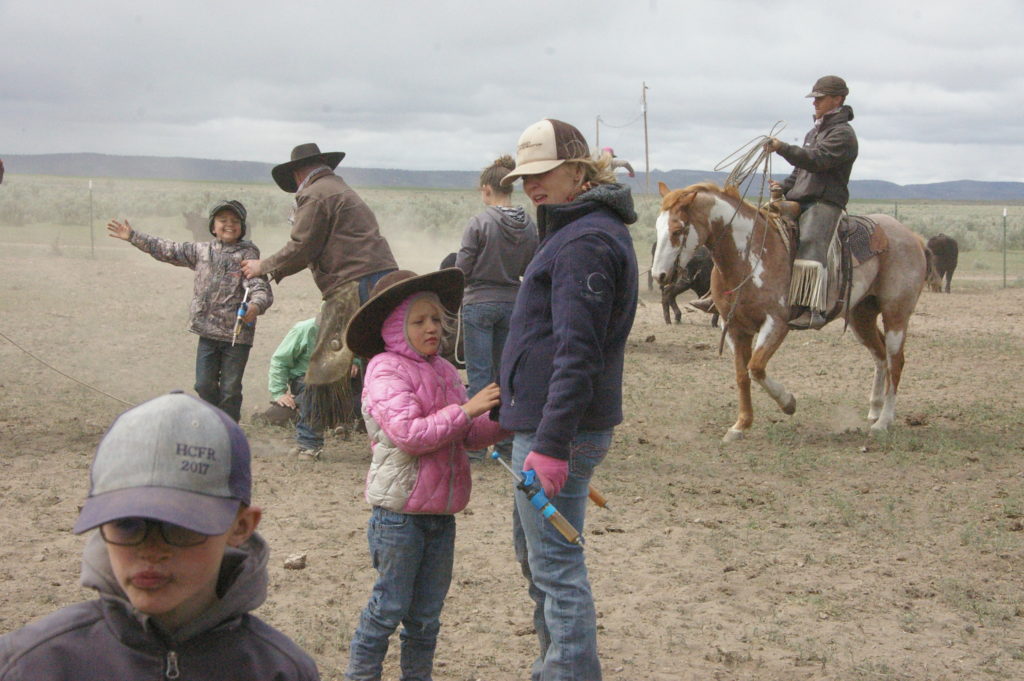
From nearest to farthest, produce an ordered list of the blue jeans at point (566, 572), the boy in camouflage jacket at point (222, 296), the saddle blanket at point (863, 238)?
1. the blue jeans at point (566, 572)
2. the boy in camouflage jacket at point (222, 296)
3. the saddle blanket at point (863, 238)

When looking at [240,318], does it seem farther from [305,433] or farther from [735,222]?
[735,222]

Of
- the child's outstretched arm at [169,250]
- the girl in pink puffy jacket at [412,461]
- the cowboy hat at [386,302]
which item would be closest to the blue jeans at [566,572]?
the girl in pink puffy jacket at [412,461]

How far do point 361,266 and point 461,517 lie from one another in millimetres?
1800

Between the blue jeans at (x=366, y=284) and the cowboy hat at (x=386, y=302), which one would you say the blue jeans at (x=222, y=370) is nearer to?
the blue jeans at (x=366, y=284)

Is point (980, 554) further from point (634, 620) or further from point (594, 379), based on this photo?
point (594, 379)

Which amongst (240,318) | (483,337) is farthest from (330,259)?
(483,337)

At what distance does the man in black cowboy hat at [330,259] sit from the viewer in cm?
700

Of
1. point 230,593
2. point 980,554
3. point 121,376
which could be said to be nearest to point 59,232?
point 121,376

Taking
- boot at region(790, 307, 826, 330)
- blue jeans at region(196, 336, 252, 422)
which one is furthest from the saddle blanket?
blue jeans at region(196, 336, 252, 422)

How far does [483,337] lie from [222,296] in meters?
1.70

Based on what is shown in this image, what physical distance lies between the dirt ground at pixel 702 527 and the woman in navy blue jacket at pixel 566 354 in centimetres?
87

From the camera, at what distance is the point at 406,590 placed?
360 cm

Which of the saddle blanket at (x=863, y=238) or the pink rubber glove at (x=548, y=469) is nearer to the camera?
the pink rubber glove at (x=548, y=469)

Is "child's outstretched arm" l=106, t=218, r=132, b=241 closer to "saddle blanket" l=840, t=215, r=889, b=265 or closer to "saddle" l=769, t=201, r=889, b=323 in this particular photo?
"saddle" l=769, t=201, r=889, b=323
